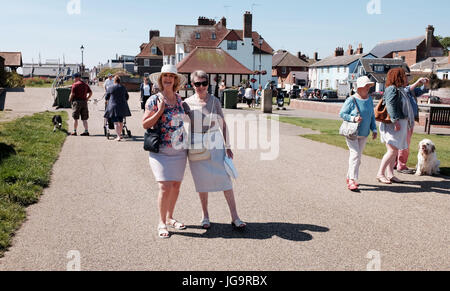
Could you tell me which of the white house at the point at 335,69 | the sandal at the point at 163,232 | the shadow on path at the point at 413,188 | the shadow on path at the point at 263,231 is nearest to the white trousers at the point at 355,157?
the shadow on path at the point at 413,188

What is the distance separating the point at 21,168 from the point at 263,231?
4.72 metres

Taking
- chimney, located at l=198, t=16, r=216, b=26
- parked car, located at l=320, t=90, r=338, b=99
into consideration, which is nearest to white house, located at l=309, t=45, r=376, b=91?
parked car, located at l=320, t=90, r=338, b=99

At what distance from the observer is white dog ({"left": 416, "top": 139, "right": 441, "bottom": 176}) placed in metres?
8.01

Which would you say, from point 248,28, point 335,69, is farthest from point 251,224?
point 335,69

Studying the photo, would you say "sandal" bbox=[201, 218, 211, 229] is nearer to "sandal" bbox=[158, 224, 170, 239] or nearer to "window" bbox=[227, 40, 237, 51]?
"sandal" bbox=[158, 224, 170, 239]

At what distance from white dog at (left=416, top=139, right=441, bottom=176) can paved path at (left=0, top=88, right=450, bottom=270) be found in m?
0.39

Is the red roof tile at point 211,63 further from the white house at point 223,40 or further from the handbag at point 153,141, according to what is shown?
the handbag at point 153,141

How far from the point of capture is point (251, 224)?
17.3 feet

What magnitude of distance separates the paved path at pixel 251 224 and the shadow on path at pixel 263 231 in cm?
1

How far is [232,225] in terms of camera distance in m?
5.11
